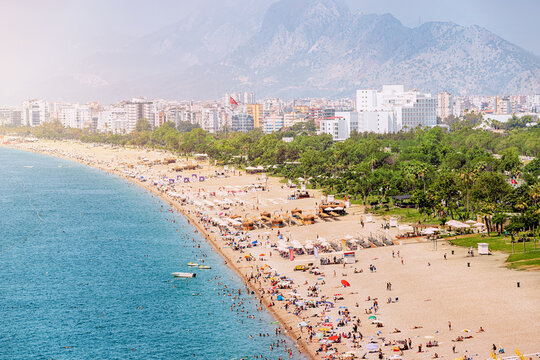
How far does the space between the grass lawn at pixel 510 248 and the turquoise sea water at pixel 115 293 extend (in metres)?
22.5

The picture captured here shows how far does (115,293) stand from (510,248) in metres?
35.7

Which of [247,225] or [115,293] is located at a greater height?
[247,225]

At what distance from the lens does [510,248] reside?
193 feet

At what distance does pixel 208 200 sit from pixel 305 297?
172ft

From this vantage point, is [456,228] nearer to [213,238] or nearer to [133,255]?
[213,238]

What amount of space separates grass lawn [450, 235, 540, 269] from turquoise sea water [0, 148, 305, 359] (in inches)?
885

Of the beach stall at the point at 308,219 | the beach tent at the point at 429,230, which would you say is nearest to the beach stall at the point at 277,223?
the beach stall at the point at 308,219

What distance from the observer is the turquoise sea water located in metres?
43.0

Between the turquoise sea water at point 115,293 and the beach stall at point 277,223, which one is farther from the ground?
the beach stall at point 277,223

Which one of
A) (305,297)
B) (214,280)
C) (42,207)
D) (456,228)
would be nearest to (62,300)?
(214,280)

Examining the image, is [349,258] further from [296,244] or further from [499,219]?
[499,219]

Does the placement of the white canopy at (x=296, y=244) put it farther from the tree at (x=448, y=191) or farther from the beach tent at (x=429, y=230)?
the tree at (x=448, y=191)

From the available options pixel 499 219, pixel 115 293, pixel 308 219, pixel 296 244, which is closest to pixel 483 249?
pixel 499 219

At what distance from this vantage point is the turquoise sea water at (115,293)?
4297cm
